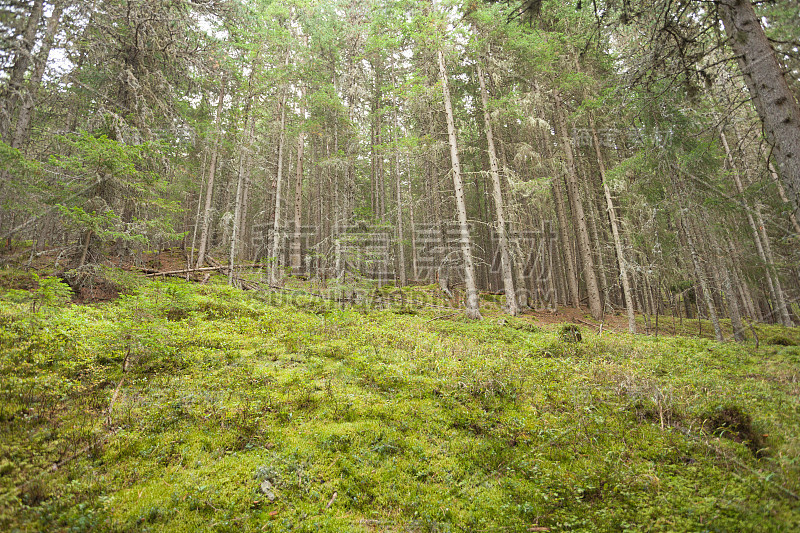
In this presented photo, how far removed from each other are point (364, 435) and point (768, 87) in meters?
9.10

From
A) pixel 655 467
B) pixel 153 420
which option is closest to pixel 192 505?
pixel 153 420

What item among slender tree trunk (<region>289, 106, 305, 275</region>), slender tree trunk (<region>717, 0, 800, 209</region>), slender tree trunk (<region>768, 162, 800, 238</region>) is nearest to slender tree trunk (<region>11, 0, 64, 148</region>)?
slender tree trunk (<region>289, 106, 305, 275</region>)

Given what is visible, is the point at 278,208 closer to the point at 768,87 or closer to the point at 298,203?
the point at 298,203

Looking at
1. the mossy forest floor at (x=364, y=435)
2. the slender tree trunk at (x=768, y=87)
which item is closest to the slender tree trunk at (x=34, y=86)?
the mossy forest floor at (x=364, y=435)

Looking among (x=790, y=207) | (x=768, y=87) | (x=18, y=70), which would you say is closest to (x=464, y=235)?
(x=790, y=207)

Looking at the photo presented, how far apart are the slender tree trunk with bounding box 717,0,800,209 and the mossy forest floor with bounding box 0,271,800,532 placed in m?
3.96

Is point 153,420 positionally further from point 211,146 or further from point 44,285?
point 211,146

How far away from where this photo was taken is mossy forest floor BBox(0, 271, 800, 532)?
11.9ft

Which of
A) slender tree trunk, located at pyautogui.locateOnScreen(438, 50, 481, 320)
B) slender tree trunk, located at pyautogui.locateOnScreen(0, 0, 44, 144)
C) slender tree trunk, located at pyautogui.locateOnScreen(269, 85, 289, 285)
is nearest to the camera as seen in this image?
slender tree trunk, located at pyautogui.locateOnScreen(0, 0, 44, 144)

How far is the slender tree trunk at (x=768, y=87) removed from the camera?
5.56 m

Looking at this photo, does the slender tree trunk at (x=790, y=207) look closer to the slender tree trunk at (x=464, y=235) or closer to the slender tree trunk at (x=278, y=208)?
the slender tree trunk at (x=464, y=235)

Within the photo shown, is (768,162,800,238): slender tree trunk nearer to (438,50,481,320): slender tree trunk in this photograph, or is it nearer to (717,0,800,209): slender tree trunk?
(717,0,800,209): slender tree trunk

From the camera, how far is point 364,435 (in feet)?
17.3

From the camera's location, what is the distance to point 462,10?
15.4 metres
